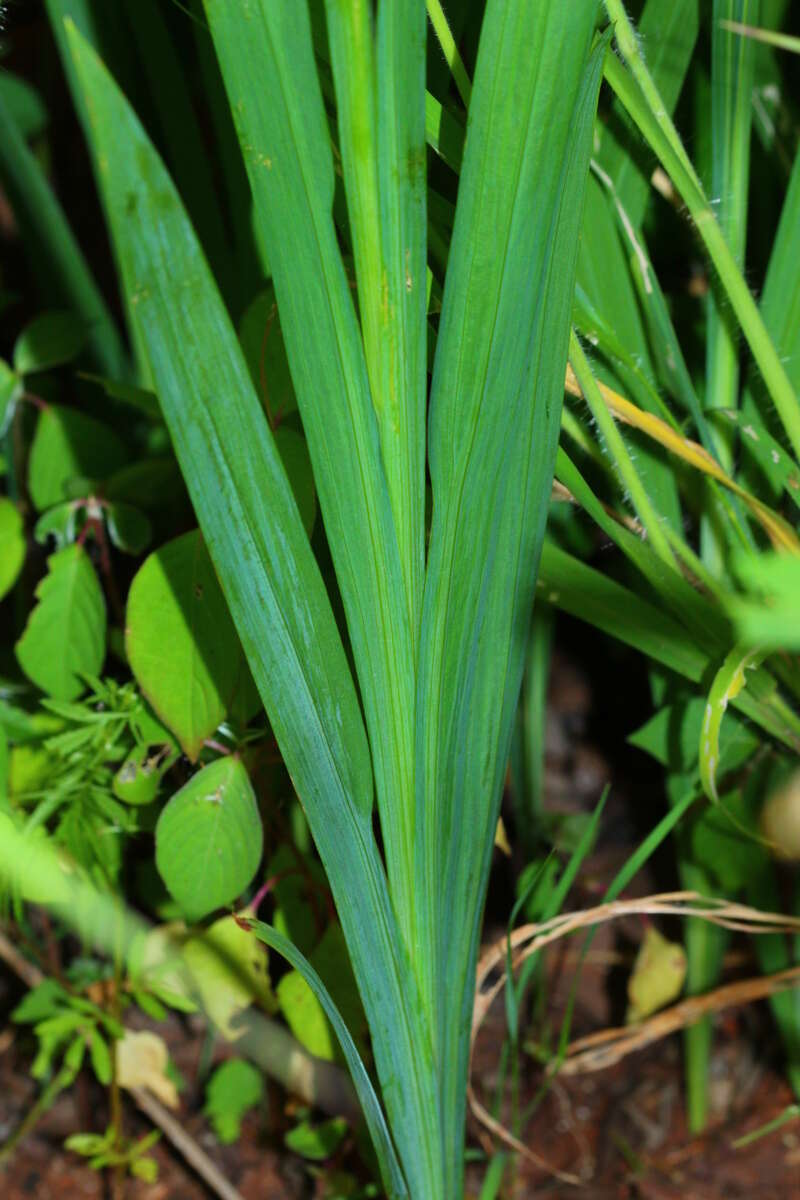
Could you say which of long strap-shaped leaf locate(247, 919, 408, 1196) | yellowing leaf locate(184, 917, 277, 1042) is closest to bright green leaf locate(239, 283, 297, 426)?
long strap-shaped leaf locate(247, 919, 408, 1196)

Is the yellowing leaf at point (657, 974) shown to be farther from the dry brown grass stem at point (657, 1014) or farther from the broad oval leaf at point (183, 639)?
the broad oval leaf at point (183, 639)

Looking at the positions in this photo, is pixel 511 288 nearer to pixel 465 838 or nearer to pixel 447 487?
pixel 447 487

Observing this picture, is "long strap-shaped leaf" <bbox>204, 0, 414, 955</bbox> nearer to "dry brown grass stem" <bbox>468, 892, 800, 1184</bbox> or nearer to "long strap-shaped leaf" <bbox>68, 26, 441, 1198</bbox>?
"long strap-shaped leaf" <bbox>68, 26, 441, 1198</bbox>

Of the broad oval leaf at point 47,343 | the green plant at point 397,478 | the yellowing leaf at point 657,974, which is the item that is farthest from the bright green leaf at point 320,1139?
the broad oval leaf at point 47,343

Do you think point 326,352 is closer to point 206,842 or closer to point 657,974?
point 206,842

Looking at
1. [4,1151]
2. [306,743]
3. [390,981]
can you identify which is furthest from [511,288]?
[4,1151]

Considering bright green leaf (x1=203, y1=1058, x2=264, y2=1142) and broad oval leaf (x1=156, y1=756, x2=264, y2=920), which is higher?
broad oval leaf (x1=156, y1=756, x2=264, y2=920)
